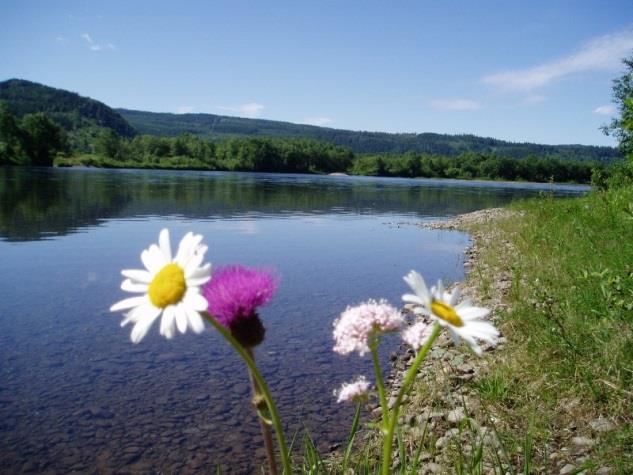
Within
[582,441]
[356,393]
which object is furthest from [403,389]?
[582,441]

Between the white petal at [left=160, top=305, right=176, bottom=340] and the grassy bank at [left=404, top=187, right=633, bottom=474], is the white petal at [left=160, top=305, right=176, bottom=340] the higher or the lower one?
the higher one

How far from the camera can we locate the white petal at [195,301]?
1.28 meters

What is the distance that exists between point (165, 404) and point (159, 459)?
1.37 m

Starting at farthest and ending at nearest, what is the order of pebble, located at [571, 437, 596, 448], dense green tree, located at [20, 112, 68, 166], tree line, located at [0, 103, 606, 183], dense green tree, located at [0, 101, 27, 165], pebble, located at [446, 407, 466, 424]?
tree line, located at [0, 103, 606, 183] < dense green tree, located at [20, 112, 68, 166] < dense green tree, located at [0, 101, 27, 165] < pebble, located at [446, 407, 466, 424] < pebble, located at [571, 437, 596, 448]

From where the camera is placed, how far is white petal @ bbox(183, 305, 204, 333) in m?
1.25

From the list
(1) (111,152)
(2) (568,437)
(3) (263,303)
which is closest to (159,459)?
(2) (568,437)

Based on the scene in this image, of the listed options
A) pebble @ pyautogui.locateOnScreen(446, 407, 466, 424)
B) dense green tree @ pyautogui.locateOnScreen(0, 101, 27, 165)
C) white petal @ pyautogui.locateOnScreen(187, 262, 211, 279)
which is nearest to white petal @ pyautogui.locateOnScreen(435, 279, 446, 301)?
white petal @ pyautogui.locateOnScreen(187, 262, 211, 279)

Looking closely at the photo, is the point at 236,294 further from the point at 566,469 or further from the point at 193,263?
the point at 566,469

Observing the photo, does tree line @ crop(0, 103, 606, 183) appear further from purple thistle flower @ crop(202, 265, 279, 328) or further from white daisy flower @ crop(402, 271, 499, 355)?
white daisy flower @ crop(402, 271, 499, 355)

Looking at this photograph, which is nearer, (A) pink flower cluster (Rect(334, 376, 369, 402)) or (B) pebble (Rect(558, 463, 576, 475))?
(A) pink flower cluster (Rect(334, 376, 369, 402))

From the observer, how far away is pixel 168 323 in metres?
1.33

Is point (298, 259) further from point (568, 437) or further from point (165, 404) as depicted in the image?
point (568, 437)

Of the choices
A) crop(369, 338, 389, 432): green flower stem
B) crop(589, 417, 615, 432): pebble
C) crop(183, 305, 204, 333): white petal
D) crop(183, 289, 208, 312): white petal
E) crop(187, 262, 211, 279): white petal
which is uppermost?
crop(187, 262, 211, 279): white petal

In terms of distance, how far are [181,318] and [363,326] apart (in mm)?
628
